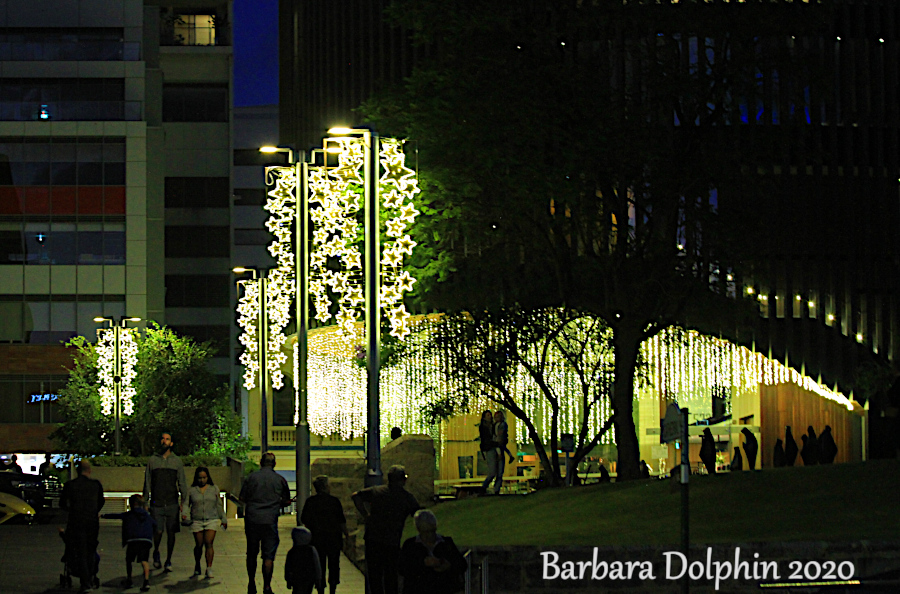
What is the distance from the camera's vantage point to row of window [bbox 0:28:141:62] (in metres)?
78.4

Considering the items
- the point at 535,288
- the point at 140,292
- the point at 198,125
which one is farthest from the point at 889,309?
the point at 198,125

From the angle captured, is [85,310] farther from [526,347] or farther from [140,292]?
[526,347]

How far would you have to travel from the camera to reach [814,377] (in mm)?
44719

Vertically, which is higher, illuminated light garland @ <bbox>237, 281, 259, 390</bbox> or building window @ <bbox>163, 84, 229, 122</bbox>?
building window @ <bbox>163, 84, 229, 122</bbox>

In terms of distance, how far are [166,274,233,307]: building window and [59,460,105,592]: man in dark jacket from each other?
7382 centimetres

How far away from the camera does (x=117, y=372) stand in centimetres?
5278

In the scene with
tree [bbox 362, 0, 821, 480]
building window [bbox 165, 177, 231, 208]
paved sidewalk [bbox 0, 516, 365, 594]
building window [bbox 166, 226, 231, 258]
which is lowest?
paved sidewalk [bbox 0, 516, 365, 594]

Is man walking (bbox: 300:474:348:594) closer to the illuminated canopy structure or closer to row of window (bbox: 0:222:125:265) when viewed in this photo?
the illuminated canopy structure

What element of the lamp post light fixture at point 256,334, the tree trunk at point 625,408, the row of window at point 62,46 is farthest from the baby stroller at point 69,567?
the row of window at point 62,46

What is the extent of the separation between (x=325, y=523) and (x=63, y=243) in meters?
62.4

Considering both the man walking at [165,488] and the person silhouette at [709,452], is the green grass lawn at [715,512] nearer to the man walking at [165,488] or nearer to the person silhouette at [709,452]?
the man walking at [165,488]

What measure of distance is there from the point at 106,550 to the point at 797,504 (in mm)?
11914

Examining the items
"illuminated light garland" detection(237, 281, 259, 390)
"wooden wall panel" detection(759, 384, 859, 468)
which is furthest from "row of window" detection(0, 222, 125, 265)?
"wooden wall panel" detection(759, 384, 859, 468)

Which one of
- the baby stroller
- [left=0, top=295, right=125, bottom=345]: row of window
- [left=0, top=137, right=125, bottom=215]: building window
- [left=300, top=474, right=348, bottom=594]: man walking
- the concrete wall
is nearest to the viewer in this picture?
the concrete wall
